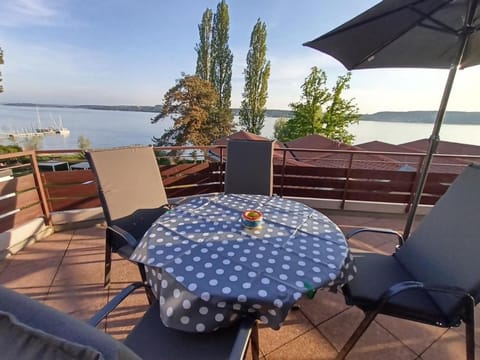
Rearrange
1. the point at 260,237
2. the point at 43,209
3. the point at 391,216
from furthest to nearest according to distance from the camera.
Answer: the point at 391,216 → the point at 43,209 → the point at 260,237

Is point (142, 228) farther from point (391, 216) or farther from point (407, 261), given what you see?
point (391, 216)

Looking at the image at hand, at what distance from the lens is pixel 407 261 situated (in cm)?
150

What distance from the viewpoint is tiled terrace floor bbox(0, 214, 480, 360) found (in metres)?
1.38

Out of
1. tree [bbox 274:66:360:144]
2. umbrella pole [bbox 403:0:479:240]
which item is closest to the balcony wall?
umbrella pole [bbox 403:0:479:240]

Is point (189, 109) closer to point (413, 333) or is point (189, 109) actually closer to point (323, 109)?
point (323, 109)

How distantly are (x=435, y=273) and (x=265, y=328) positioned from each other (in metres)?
1.07

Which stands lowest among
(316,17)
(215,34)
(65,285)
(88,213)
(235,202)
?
(65,285)

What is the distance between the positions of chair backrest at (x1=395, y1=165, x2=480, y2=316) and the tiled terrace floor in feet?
1.51

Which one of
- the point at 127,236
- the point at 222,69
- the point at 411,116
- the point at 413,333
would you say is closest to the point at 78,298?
the point at 127,236

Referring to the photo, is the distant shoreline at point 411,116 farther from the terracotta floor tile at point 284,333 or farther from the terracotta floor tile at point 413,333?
the terracotta floor tile at point 284,333

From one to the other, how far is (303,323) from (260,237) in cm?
82

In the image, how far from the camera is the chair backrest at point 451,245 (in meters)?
1.13

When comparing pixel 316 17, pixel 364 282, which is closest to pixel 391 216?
pixel 364 282

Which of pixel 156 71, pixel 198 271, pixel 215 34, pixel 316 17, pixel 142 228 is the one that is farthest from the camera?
pixel 215 34
